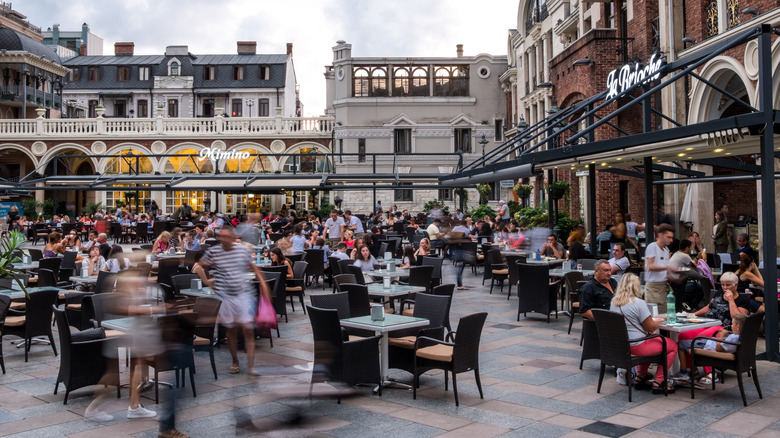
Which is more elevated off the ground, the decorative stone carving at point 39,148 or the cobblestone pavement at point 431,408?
the decorative stone carving at point 39,148

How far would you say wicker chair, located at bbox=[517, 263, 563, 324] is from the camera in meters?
11.6

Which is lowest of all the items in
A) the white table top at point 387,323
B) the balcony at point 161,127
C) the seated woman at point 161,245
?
the white table top at point 387,323

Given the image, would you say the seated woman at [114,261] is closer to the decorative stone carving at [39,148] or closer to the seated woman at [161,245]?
the seated woman at [161,245]

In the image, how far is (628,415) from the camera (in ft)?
22.4

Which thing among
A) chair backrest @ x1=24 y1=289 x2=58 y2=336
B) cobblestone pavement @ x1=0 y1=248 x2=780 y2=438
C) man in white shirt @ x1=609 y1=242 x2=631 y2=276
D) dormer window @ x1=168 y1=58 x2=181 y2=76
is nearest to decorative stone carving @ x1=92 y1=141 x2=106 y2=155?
dormer window @ x1=168 y1=58 x2=181 y2=76

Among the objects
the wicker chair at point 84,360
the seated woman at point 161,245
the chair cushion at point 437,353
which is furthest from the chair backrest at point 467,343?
the seated woman at point 161,245

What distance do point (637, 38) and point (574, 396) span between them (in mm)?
17045

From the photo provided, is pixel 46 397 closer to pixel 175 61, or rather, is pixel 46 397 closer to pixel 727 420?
pixel 727 420

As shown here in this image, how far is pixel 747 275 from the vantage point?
10.2m

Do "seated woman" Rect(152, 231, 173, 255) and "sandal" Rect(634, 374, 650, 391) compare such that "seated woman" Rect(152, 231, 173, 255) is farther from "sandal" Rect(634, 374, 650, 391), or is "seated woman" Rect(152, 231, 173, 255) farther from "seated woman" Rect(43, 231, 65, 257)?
"sandal" Rect(634, 374, 650, 391)

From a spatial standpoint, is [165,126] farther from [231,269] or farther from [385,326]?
[385,326]

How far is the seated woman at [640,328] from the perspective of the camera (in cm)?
755

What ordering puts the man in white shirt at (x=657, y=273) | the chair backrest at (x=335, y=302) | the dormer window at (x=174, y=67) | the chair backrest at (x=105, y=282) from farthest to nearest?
the dormer window at (x=174, y=67) < the chair backrest at (x=105, y=282) < the man in white shirt at (x=657, y=273) < the chair backrest at (x=335, y=302)

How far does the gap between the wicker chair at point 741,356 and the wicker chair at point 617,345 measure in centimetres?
38
